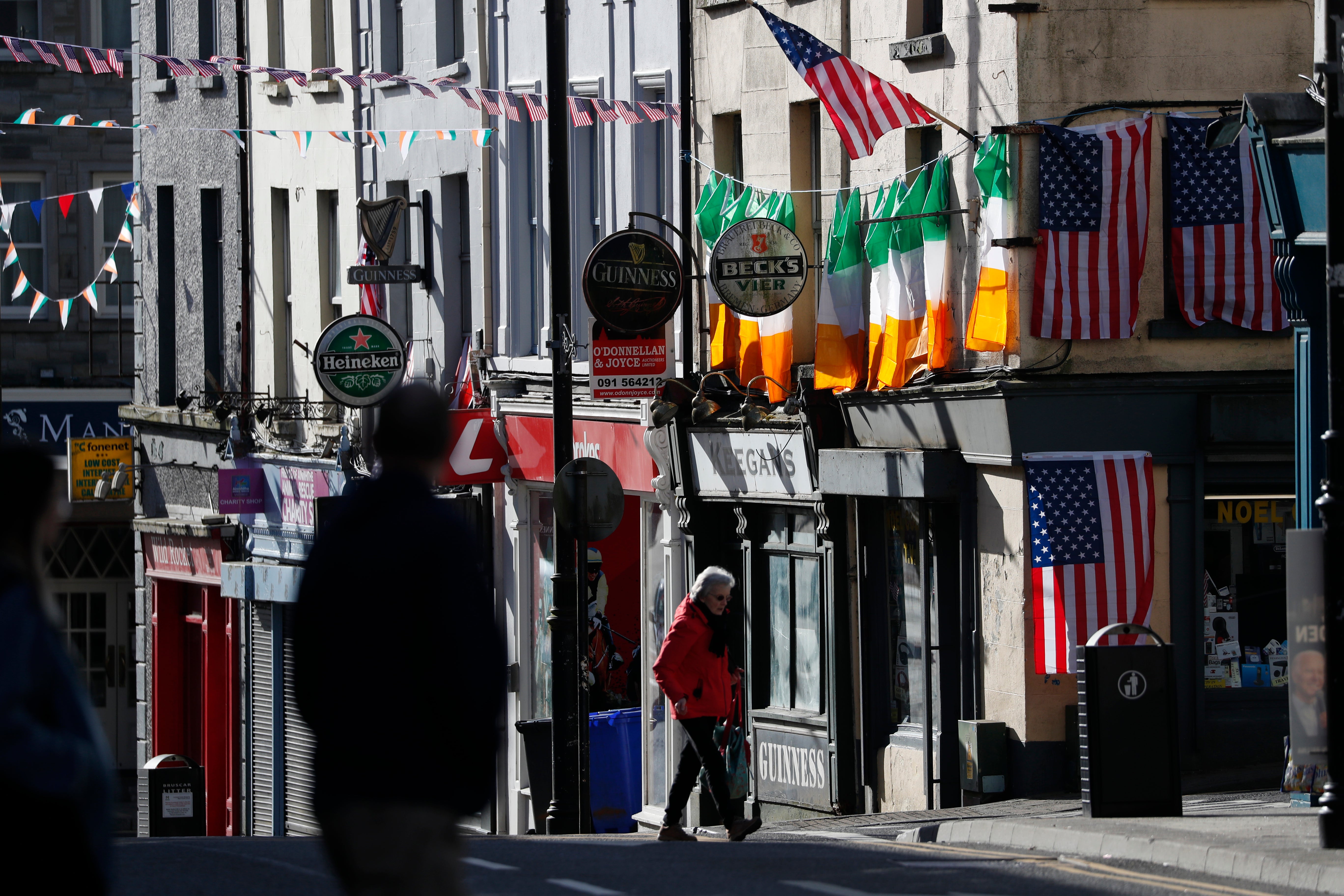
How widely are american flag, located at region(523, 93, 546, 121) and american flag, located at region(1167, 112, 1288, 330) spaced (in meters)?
7.11

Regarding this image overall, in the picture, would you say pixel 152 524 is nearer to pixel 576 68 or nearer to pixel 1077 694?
pixel 576 68

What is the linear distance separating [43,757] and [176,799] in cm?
1650

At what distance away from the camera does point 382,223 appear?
26000mm

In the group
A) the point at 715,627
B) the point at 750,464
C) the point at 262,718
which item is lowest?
the point at 262,718

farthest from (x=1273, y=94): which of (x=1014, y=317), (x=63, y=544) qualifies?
(x=63, y=544)

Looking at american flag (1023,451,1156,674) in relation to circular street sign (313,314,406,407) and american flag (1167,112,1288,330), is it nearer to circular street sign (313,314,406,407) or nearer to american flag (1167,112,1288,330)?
american flag (1167,112,1288,330)

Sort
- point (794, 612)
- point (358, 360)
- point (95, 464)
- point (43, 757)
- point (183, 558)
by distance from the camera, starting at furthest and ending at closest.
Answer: point (95, 464) < point (183, 558) < point (358, 360) < point (794, 612) < point (43, 757)

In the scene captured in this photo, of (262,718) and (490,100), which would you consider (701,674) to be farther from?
(262,718)

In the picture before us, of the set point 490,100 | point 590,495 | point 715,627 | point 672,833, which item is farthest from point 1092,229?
point 490,100

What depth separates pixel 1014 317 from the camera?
16.4m

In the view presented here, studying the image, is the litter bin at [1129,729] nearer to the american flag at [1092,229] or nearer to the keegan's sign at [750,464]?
the american flag at [1092,229]

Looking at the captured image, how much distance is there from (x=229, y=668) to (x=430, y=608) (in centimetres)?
2553

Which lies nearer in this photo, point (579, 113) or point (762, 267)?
point (762, 267)

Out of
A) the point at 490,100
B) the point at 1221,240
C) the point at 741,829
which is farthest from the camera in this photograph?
the point at 490,100
